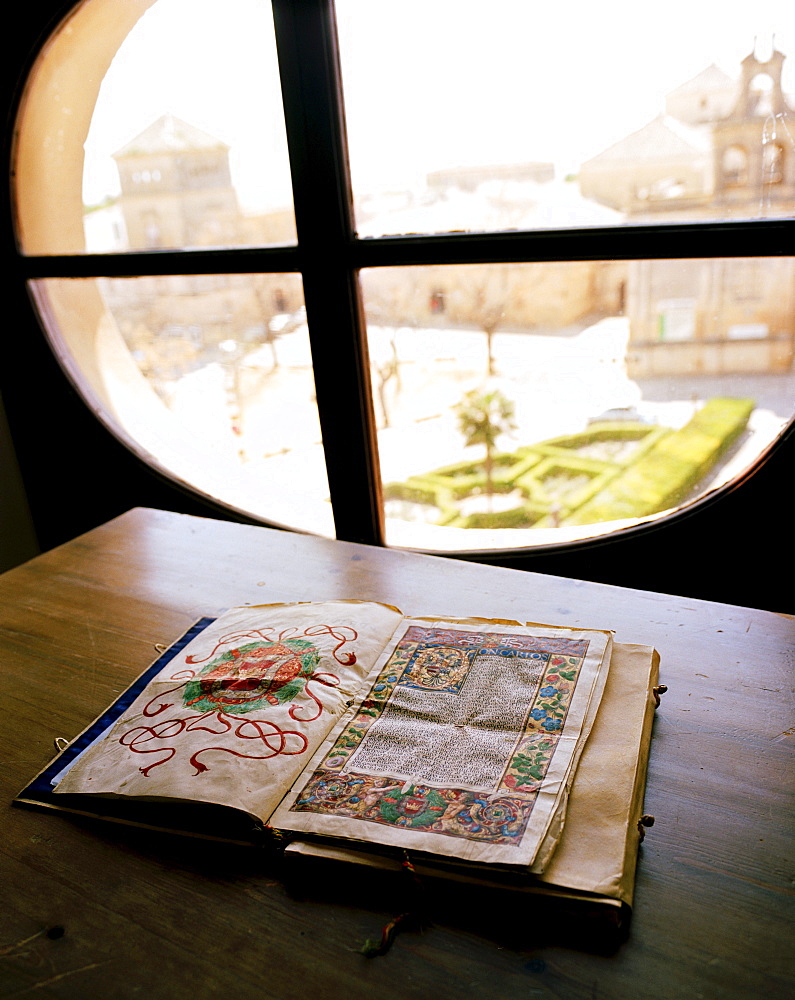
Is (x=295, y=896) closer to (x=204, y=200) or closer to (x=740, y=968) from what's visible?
(x=740, y=968)

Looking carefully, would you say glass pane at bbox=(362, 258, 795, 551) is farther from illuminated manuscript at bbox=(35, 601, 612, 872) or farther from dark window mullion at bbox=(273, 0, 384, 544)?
illuminated manuscript at bbox=(35, 601, 612, 872)

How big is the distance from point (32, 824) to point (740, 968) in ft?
2.25

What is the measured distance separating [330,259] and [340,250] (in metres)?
0.03

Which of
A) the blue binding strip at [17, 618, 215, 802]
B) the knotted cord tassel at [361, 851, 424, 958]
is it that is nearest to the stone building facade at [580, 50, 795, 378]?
the blue binding strip at [17, 618, 215, 802]

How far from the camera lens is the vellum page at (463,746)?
30.0 inches

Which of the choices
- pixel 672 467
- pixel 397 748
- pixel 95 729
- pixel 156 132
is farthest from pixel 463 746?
pixel 156 132

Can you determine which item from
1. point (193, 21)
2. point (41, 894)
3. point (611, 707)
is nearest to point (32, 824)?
point (41, 894)

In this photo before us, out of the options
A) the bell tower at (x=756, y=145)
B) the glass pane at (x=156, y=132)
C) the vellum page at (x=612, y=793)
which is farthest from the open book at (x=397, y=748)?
the glass pane at (x=156, y=132)

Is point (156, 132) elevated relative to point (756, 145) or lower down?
elevated

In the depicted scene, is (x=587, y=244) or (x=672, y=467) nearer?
(x=587, y=244)

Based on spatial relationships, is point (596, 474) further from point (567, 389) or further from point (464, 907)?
point (464, 907)

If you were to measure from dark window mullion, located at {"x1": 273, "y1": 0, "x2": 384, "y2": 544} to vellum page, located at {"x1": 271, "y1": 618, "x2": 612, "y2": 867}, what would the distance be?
2.99 feet

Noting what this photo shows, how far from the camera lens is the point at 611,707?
92 centimetres

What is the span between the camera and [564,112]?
153cm
